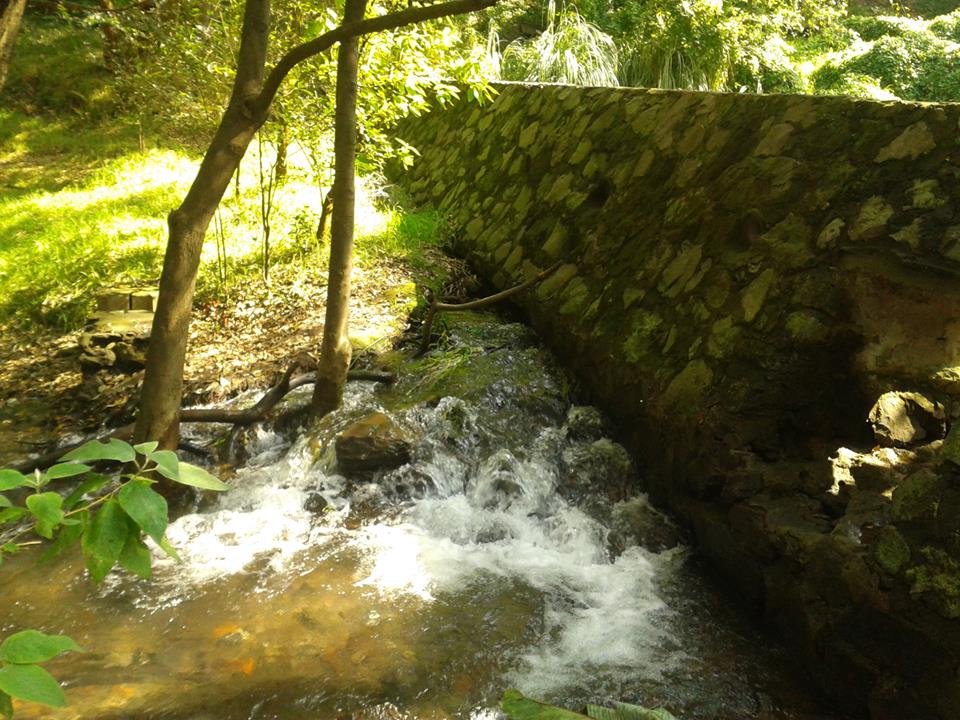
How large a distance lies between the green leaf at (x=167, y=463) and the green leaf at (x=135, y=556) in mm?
97

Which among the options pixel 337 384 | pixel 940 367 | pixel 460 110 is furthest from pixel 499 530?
pixel 460 110

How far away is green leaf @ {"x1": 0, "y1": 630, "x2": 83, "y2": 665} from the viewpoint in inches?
34.8

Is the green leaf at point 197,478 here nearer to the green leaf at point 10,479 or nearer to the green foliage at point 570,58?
the green leaf at point 10,479

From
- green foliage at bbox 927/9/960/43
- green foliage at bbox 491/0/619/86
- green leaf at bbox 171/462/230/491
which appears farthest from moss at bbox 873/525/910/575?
green foliage at bbox 927/9/960/43

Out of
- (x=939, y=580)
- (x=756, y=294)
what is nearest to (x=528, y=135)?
(x=756, y=294)

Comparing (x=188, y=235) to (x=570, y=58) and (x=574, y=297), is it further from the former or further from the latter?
(x=570, y=58)

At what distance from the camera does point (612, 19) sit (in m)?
9.93

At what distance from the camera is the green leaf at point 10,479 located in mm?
994

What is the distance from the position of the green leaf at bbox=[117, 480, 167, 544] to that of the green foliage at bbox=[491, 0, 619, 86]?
26.4ft

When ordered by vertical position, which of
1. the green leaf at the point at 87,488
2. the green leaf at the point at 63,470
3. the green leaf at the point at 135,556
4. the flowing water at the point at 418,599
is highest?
the green leaf at the point at 63,470

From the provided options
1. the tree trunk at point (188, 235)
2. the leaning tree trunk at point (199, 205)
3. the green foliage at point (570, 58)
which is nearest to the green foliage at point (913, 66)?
the green foliage at point (570, 58)

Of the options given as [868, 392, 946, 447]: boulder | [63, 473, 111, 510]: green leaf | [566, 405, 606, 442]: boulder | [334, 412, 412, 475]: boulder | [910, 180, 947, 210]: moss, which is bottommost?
[334, 412, 412, 475]: boulder

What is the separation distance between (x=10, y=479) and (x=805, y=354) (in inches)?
111

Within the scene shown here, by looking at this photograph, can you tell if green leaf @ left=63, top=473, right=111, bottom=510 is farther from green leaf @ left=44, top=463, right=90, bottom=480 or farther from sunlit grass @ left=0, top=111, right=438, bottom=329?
sunlit grass @ left=0, top=111, right=438, bottom=329
